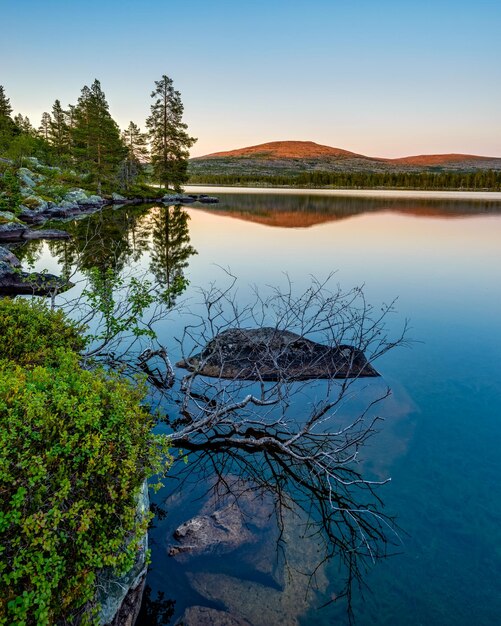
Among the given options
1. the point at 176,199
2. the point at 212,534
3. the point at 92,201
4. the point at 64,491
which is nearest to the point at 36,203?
the point at 92,201

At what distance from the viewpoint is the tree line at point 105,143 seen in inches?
2208

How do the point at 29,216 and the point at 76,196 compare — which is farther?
the point at 76,196

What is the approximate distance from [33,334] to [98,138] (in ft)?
188

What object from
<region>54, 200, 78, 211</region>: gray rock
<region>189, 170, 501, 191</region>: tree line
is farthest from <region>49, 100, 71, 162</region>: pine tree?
<region>189, 170, 501, 191</region>: tree line

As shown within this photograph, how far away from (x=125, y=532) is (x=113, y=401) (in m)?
1.36

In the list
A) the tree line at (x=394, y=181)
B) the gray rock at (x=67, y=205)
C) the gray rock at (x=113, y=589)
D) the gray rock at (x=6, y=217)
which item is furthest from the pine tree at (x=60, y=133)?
the gray rock at (x=113, y=589)

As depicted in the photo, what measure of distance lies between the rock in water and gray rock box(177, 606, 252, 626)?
544 cm

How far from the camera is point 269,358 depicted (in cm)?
1049

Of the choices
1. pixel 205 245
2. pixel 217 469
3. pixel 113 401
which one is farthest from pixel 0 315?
pixel 205 245

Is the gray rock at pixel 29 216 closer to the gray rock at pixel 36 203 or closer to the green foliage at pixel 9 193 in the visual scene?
the gray rock at pixel 36 203

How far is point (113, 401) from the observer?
4.64 meters

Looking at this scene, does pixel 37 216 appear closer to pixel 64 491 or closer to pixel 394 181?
pixel 64 491

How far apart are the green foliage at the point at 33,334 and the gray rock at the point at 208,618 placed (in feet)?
12.6

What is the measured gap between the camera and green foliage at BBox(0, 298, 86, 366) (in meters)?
6.32
